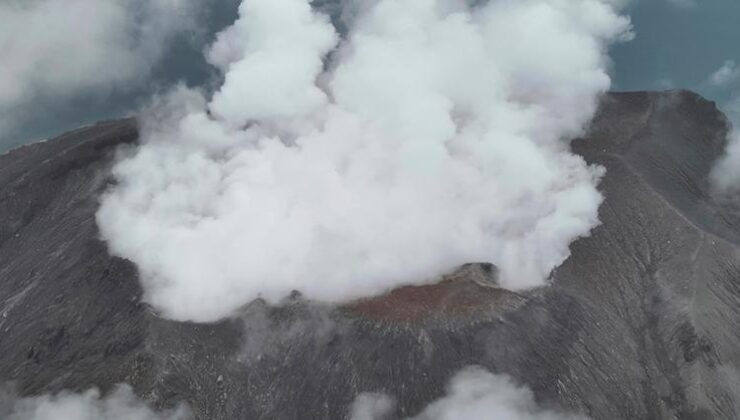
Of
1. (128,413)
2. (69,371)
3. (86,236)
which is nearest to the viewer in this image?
(128,413)

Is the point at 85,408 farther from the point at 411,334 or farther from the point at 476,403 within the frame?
the point at 476,403

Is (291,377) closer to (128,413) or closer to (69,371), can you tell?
(128,413)

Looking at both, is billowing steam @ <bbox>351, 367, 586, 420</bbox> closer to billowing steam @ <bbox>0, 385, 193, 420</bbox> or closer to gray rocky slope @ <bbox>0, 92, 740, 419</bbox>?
gray rocky slope @ <bbox>0, 92, 740, 419</bbox>

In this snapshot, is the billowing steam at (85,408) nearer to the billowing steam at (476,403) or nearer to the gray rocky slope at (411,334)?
the gray rocky slope at (411,334)

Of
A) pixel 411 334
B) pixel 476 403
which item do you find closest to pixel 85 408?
pixel 411 334

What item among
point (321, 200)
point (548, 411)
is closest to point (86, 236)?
point (321, 200)
